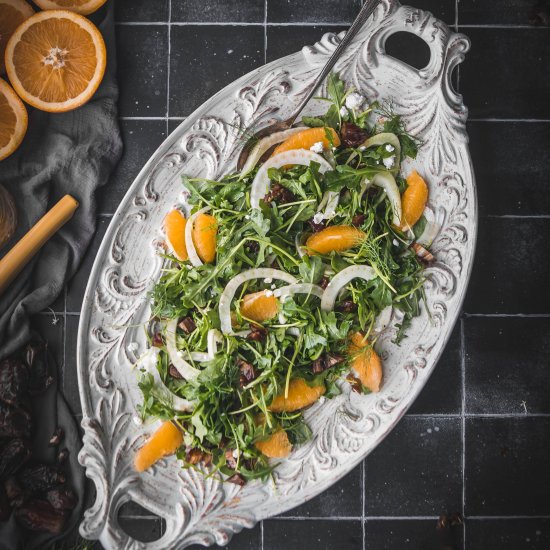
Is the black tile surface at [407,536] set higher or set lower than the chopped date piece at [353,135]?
lower

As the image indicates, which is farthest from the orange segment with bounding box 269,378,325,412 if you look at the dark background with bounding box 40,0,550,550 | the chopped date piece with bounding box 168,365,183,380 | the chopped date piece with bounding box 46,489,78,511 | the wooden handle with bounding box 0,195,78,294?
the wooden handle with bounding box 0,195,78,294

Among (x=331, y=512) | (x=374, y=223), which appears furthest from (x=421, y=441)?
(x=374, y=223)

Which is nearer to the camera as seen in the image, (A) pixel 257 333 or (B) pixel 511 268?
(A) pixel 257 333

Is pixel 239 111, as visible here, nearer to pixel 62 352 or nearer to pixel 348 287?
pixel 348 287

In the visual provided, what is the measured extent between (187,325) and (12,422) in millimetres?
812

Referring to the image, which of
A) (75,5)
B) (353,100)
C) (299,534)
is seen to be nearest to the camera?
(353,100)

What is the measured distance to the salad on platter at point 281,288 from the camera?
2.04 m

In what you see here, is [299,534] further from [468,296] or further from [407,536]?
[468,296]

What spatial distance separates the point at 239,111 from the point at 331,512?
171 cm

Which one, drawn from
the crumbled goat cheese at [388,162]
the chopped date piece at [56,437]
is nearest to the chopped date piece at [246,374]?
the chopped date piece at [56,437]

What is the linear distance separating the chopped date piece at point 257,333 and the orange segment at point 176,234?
0.38 metres

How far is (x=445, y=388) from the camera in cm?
238

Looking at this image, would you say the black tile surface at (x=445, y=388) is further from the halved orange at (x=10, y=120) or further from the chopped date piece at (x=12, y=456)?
the halved orange at (x=10, y=120)

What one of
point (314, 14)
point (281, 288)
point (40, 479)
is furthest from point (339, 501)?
point (314, 14)
